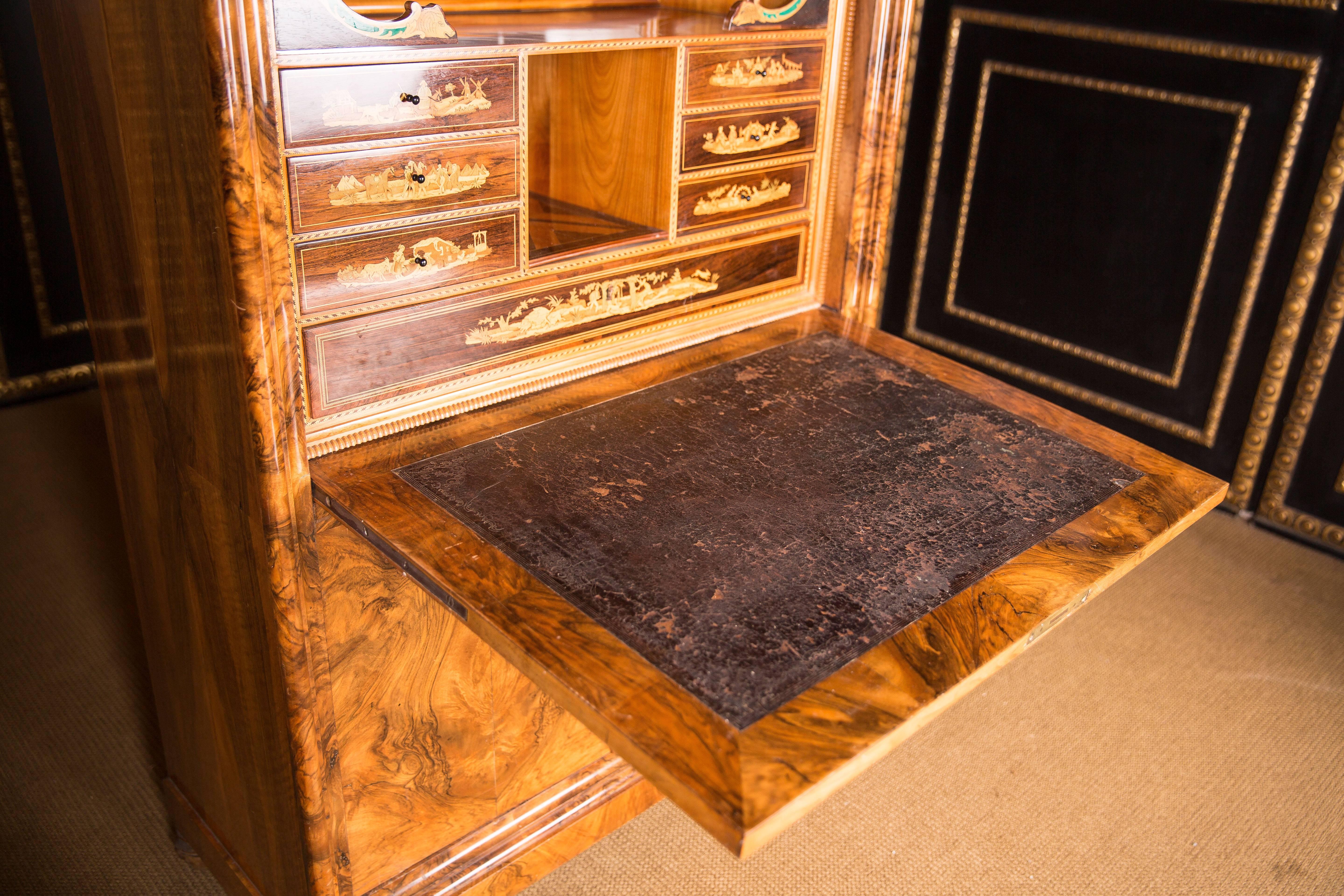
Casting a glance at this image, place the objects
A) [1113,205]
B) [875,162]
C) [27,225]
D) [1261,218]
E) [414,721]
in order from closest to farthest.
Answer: [414,721]
[875,162]
[1261,218]
[1113,205]
[27,225]

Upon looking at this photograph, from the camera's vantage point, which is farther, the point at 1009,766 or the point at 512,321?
the point at 1009,766

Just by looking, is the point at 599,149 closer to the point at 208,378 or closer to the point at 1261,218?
the point at 208,378

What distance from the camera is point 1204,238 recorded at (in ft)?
8.91

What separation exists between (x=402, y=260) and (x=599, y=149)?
475mm

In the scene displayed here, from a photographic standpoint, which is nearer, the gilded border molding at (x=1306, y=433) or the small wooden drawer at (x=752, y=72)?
the small wooden drawer at (x=752, y=72)

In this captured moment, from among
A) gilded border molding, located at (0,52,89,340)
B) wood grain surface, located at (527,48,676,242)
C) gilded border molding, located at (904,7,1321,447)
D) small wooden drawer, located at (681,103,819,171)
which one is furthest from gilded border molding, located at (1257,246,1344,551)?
gilded border molding, located at (0,52,89,340)

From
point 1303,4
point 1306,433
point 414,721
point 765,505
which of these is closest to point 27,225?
point 414,721

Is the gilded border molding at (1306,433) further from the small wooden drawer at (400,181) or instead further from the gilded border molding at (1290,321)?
the small wooden drawer at (400,181)

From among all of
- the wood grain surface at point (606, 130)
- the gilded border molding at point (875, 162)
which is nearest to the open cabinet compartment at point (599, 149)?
the wood grain surface at point (606, 130)

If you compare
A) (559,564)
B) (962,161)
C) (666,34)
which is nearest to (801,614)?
(559,564)

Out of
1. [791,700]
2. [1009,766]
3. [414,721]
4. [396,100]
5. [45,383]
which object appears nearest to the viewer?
[791,700]

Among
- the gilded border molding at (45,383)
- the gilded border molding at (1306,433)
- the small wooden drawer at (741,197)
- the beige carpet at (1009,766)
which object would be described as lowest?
the beige carpet at (1009,766)

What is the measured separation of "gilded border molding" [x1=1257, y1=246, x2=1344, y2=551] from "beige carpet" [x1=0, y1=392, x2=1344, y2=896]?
0.10 metres

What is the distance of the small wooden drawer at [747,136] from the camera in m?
1.53
